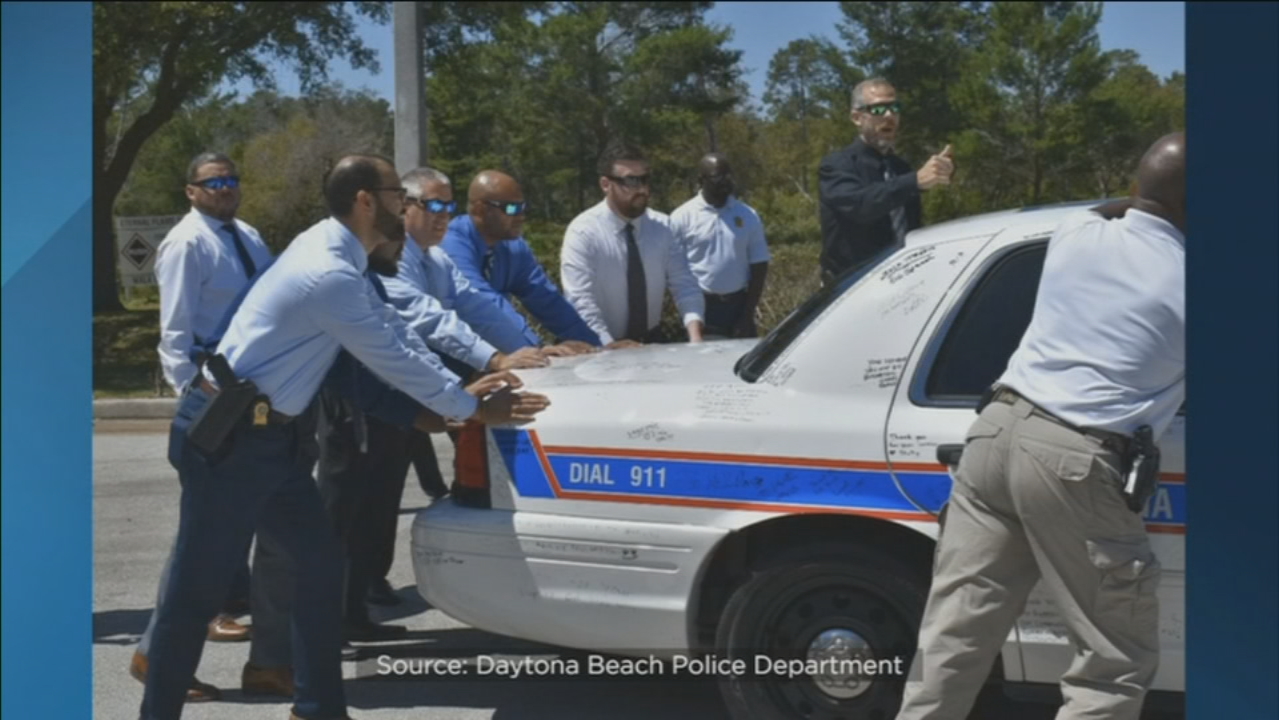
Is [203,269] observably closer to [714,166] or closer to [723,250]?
[723,250]

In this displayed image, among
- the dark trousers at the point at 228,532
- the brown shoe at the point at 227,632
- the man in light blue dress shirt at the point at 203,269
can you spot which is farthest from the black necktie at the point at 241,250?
the dark trousers at the point at 228,532

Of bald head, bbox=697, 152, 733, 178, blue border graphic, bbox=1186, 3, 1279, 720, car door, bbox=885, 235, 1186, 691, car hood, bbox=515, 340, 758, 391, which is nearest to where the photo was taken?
blue border graphic, bbox=1186, 3, 1279, 720

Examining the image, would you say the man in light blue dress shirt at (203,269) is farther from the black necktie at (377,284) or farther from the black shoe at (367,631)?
the black necktie at (377,284)

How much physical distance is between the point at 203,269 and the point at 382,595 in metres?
1.48

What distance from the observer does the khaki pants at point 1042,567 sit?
3.81 metres

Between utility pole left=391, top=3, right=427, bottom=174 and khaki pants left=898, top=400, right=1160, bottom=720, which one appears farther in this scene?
utility pole left=391, top=3, right=427, bottom=174

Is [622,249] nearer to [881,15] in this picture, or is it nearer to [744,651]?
[744,651]

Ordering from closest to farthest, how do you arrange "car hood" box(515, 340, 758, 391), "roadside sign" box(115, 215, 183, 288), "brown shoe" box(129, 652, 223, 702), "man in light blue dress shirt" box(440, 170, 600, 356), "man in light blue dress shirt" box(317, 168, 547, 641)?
"car hood" box(515, 340, 758, 391) → "brown shoe" box(129, 652, 223, 702) → "man in light blue dress shirt" box(317, 168, 547, 641) → "man in light blue dress shirt" box(440, 170, 600, 356) → "roadside sign" box(115, 215, 183, 288)

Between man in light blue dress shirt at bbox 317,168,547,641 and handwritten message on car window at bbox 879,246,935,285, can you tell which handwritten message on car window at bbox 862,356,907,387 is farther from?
man in light blue dress shirt at bbox 317,168,547,641

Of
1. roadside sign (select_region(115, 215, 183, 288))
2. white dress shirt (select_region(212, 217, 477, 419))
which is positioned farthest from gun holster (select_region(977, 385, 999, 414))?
roadside sign (select_region(115, 215, 183, 288))

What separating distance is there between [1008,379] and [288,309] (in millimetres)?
1935

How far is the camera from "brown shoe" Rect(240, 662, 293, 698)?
5.50 metres

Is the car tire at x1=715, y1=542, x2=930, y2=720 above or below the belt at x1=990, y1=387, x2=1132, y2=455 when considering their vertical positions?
below

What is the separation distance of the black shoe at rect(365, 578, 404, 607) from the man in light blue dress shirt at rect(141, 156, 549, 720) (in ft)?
5.67
